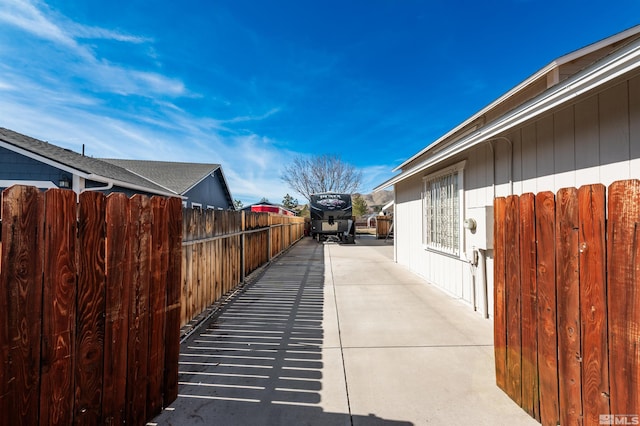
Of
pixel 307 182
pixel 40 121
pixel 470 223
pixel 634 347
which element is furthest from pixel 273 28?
pixel 307 182

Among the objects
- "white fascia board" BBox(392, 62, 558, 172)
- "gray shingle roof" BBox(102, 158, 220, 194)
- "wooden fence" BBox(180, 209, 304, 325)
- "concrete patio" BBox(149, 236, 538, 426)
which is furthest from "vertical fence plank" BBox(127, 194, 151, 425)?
"gray shingle roof" BBox(102, 158, 220, 194)

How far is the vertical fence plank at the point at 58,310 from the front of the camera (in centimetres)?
141

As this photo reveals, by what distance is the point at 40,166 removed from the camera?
335 inches

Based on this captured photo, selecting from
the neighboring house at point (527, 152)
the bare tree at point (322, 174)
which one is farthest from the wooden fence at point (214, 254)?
the bare tree at point (322, 174)

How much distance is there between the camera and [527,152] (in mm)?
3578

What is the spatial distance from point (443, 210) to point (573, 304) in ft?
14.5

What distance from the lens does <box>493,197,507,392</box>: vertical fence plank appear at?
2.38 meters

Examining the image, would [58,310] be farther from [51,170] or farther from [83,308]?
[51,170]

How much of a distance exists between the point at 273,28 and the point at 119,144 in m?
13.9

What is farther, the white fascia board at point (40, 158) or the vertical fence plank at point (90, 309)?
the white fascia board at point (40, 158)

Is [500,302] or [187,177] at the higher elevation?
[187,177]

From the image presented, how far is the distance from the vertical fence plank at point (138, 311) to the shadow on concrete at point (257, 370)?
289mm

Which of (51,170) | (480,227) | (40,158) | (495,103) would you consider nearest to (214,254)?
(480,227)

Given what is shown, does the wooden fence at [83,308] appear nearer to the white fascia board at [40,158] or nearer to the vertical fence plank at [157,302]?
the vertical fence plank at [157,302]
